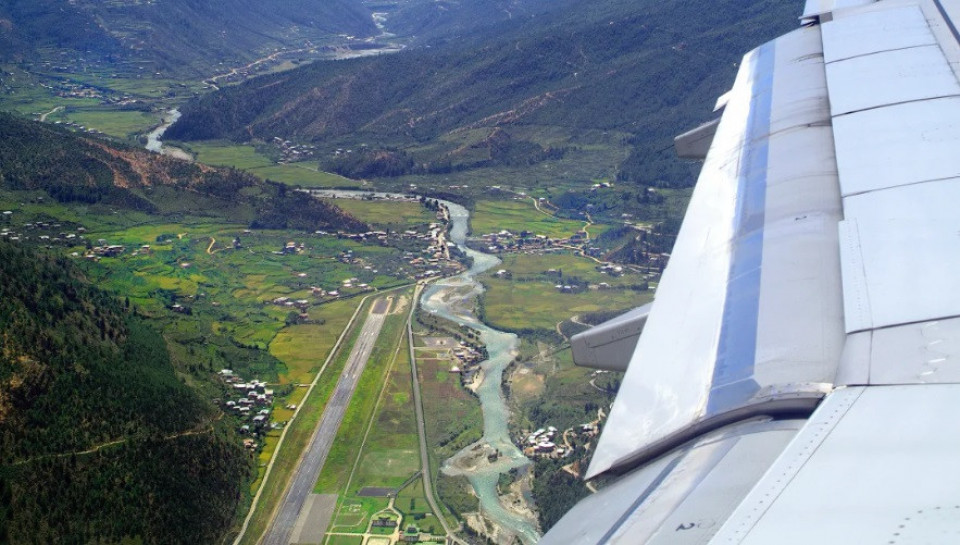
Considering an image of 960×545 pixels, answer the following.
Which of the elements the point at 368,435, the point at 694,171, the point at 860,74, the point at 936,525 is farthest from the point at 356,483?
the point at 694,171

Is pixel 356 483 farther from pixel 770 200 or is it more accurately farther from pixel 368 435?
pixel 770 200

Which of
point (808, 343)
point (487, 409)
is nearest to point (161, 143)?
point (487, 409)

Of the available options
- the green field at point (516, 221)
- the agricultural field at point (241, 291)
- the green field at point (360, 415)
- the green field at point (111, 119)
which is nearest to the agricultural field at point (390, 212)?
the green field at point (516, 221)

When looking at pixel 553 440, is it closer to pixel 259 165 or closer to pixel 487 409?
pixel 487 409

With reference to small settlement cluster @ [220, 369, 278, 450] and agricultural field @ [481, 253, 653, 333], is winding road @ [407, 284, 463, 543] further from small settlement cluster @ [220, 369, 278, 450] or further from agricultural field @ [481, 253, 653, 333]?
agricultural field @ [481, 253, 653, 333]

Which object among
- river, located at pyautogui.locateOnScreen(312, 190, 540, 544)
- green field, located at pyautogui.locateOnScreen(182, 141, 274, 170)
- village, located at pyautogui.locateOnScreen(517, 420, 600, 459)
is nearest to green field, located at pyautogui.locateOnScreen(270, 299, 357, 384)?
river, located at pyautogui.locateOnScreen(312, 190, 540, 544)

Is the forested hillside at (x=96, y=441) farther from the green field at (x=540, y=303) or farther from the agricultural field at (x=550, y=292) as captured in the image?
the agricultural field at (x=550, y=292)
